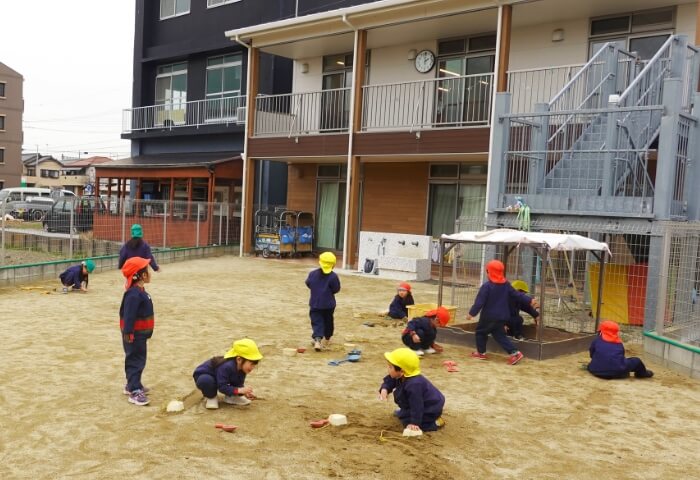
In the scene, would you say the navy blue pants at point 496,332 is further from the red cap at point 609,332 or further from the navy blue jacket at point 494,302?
the red cap at point 609,332

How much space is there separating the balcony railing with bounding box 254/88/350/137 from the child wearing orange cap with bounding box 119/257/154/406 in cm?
1437

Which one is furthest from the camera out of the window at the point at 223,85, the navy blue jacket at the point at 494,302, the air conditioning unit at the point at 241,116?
the window at the point at 223,85

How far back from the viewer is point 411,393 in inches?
208

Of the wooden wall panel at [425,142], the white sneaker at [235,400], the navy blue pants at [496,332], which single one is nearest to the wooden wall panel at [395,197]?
the wooden wall panel at [425,142]

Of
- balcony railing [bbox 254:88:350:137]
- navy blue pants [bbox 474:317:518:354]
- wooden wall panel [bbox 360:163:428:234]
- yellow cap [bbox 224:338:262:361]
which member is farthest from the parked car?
yellow cap [bbox 224:338:262:361]

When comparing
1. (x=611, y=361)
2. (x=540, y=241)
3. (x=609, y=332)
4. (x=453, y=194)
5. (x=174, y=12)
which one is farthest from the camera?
(x=174, y=12)

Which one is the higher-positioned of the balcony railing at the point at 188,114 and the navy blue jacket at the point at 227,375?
the balcony railing at the point at 188,114

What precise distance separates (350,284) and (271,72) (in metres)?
10.6

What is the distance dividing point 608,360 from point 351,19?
1266 centimetres

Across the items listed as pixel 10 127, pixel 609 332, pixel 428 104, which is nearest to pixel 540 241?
pixel 609 332

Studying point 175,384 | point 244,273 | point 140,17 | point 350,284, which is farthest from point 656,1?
point 140,17

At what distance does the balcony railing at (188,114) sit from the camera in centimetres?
2417

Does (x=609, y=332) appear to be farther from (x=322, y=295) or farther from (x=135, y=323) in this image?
(x=135, y=323)

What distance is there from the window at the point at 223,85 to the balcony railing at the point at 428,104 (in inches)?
269
